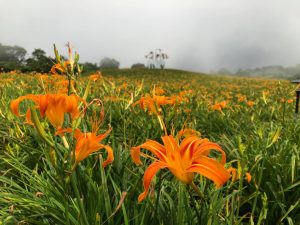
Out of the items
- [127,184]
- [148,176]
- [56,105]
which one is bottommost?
[127,184]

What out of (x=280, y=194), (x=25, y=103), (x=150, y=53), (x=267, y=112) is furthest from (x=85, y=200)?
(x=150, y=53)

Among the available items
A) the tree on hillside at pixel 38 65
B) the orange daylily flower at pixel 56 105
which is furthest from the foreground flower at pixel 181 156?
the tree on hillside at pixel 38 65

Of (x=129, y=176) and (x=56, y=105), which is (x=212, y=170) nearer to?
(x=56, y=105)

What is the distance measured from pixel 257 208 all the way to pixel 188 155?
1401mm

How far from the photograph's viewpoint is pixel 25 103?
3.92 metres

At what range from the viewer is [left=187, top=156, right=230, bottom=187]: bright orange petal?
2.56 ft

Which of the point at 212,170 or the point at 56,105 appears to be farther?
the point at 56,105

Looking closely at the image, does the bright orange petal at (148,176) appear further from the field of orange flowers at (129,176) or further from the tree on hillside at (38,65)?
the tree on hillside at (38,65)

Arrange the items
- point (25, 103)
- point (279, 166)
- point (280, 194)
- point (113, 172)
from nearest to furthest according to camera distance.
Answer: point (113, 172) → point (280, 194) → point (279, 166) → point (25, 103)

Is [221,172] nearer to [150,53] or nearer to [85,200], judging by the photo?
[85,200]

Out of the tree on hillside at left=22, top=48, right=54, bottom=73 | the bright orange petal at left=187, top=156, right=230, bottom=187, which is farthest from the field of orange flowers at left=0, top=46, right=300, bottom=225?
the tree on hillside at left=22, top=48, right=54, bottom=73

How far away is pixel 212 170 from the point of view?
0.81 m

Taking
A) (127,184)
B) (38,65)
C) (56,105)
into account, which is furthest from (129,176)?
(38,65)

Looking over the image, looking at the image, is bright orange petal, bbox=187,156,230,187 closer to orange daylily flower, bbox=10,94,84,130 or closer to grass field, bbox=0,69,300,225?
grass field, bbox=0,69,300,225
